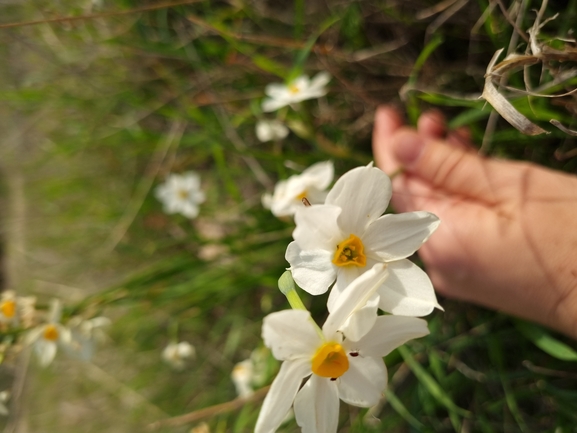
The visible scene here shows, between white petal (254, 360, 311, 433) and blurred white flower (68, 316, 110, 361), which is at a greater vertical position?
white petal (254, 360, 311, 433)

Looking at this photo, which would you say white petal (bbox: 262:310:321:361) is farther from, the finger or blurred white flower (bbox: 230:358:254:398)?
blurred white flower (bbox: 230:358:254:398)

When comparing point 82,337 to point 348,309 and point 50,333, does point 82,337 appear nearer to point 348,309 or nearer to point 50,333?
point 50,333

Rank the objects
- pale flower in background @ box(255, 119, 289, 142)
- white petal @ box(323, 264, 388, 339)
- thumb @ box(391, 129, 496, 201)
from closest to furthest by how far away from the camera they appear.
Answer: white petal @ box(323, 264, 388, 339), thumb @ box(391, 129, 496, 201), pale flower in background @ box(255, 119, 289, 142)

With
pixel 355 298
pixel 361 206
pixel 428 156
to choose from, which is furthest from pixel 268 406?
pixel 428 156

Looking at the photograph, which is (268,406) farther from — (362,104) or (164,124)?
(164,124)

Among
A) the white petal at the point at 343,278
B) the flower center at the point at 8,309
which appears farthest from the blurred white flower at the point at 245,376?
the white petal at the point at 343,278

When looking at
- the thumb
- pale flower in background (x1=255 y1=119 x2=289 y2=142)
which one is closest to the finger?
the thumb

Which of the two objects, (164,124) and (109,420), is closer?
(164,124)
